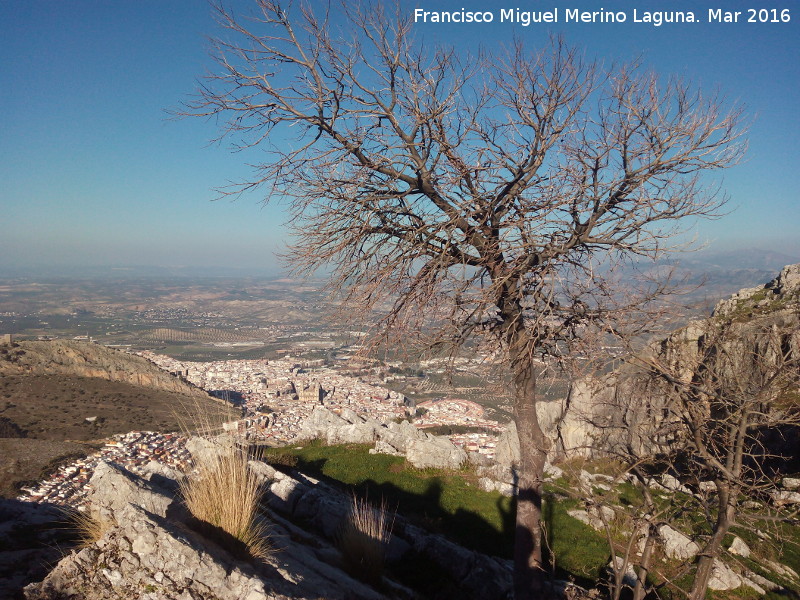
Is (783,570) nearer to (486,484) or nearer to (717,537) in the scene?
(486,484)

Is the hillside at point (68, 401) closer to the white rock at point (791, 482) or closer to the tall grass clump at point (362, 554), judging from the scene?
the tall grass clump at point (362, 554)

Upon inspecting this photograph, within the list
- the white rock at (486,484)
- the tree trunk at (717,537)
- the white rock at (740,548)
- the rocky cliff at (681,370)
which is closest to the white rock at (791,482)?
the rocky cliff at (681,370)

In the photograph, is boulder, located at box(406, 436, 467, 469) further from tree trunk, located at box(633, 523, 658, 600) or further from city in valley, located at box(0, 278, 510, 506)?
tree trunk, located at box(633, 523, 658, 600)

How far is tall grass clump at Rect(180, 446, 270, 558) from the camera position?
4.23 meters

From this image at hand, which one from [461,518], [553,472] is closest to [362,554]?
[461,518]

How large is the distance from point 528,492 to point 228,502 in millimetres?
3535

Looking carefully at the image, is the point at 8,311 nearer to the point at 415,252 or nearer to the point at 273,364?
the point at 273,364

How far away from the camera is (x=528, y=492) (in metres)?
5.50

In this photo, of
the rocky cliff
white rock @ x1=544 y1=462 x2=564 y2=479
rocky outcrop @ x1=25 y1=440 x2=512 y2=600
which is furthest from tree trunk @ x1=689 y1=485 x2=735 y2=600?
white rock @ x1=544 y1=462 x2=564 y2=479

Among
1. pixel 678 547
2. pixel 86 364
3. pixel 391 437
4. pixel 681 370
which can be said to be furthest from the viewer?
pixel 86 364

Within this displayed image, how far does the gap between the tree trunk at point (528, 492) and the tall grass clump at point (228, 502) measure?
10.1 ft

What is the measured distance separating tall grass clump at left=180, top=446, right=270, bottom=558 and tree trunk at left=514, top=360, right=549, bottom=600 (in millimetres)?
3085

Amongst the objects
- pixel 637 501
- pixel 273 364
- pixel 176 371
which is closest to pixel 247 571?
pixel 637 501

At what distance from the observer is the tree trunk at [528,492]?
534 centimetres
